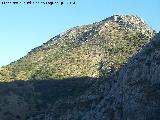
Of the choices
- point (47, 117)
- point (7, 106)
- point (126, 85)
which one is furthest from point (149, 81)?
point (7, 106)

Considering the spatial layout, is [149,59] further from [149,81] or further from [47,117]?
[47,117]

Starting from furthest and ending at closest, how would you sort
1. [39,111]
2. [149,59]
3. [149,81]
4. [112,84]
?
1. [39,111]
2. [112,84]
3. [149,59]
4. [149,81]

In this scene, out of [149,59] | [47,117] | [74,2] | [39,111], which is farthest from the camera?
[39,111]

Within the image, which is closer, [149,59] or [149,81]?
[149,81]

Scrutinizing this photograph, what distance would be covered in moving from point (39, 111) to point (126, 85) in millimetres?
62518

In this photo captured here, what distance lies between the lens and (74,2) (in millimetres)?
46625

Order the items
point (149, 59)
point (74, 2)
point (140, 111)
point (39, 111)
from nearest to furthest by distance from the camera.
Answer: point (74, 2), point (140, 111), point (149, 59), point (39, 111)

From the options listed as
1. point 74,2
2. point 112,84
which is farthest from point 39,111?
point 74,2

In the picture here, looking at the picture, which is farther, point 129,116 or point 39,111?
point 39,111

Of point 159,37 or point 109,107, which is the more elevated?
point 159,37

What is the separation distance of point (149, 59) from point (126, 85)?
36.4ft

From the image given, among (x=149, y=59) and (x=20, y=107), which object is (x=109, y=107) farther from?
(x=20, y=107)

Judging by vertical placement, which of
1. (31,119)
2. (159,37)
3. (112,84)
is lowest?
(31,119)

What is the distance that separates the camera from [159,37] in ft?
473
